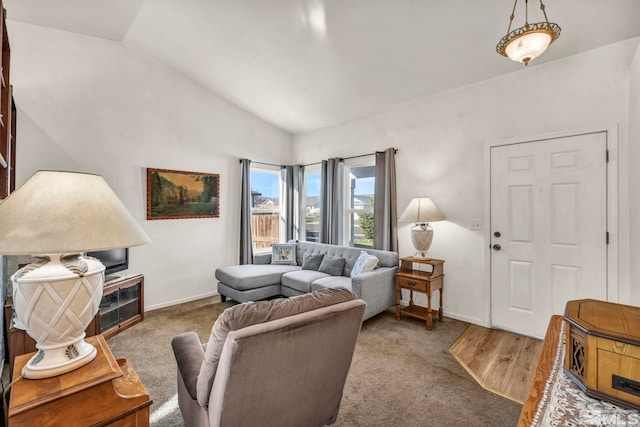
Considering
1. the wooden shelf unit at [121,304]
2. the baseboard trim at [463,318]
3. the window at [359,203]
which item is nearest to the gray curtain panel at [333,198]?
the window at [359,203]

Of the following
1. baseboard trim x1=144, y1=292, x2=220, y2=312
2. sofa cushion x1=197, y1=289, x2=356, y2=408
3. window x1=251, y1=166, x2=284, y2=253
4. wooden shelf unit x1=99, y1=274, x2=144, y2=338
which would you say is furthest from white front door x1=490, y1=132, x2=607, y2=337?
wooden shelf unit x1=99, y1=274, x2=144, y2=338

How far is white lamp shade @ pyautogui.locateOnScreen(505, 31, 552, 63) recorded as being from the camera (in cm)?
165

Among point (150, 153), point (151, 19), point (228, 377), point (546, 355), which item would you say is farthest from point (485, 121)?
point (150, 153)

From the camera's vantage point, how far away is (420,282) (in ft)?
10.6

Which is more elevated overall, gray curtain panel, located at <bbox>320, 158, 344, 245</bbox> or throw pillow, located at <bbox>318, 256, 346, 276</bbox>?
gray curtain panel, located at <bbox>320, 158, 344, 245</bbox>

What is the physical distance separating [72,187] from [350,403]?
1.97m

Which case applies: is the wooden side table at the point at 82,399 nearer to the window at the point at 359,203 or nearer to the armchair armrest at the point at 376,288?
the armchair armrest at the point at 376,288

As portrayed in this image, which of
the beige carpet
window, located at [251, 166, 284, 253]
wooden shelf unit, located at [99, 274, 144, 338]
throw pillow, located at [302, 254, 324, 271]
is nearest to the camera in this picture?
the beige carpet

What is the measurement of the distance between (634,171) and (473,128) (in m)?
1.38

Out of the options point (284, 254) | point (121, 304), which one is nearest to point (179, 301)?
point (121, 304)

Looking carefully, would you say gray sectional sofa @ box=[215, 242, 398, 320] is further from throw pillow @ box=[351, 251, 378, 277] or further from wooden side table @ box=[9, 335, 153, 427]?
wooden side table @ box=[9, 335, 153, 427]

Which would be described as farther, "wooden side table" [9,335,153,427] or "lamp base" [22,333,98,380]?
"lamp base" [22,333,98,380]

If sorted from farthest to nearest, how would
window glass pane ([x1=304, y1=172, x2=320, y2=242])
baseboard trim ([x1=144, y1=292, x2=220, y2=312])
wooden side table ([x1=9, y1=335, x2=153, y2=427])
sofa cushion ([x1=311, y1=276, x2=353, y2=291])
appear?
1. window glass pane ([x1=304, y1=172, x2=320, y2=242])
2. baseboard trim ([x1=144, y1=292, x2=220, y2=312])
3. sofa cushion ([x1=311, y1=276, x2=353, y2=291])
4. wooden side table ([x1=9, y1=335, x2=153, y2=427])

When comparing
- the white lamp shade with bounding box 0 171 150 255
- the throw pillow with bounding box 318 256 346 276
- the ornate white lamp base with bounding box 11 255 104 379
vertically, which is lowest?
the throw pillow with bounding box 318 256 346 276
